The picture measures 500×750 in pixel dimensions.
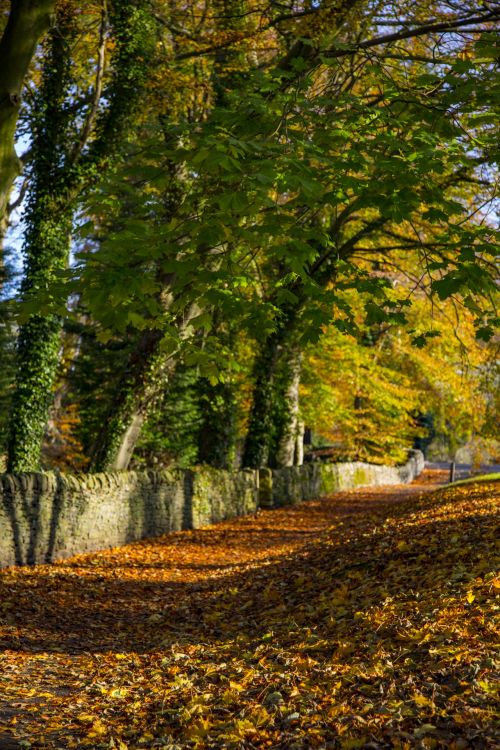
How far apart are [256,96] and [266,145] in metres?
1.13

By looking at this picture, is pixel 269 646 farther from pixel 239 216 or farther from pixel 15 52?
pixel 15 52

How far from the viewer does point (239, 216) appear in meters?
6.55

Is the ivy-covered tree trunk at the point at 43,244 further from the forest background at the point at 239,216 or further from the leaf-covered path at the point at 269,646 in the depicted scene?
the leaf-covered path at the point at 269,646

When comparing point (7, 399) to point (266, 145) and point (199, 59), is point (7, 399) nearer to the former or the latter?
point (199, 59)

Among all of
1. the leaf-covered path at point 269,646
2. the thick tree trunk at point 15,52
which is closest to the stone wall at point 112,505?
the leaf-covered path at point 269,646

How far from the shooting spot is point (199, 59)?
52.9ft

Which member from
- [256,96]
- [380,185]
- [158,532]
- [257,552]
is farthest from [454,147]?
[158,532]

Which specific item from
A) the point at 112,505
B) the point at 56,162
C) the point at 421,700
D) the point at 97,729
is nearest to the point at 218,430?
the point at 112,505

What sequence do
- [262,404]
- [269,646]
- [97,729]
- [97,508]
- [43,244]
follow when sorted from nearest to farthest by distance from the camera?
[97,729], [269,646], [97,508], [43,244], [262,404]

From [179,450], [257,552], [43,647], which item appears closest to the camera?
[43,647]

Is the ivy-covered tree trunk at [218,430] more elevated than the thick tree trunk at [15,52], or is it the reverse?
the thick tree trunk at [15,52]

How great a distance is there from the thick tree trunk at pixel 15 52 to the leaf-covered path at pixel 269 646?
4.73 metres

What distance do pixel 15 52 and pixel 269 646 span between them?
5.80 metres

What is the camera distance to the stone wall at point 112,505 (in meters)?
10.5
